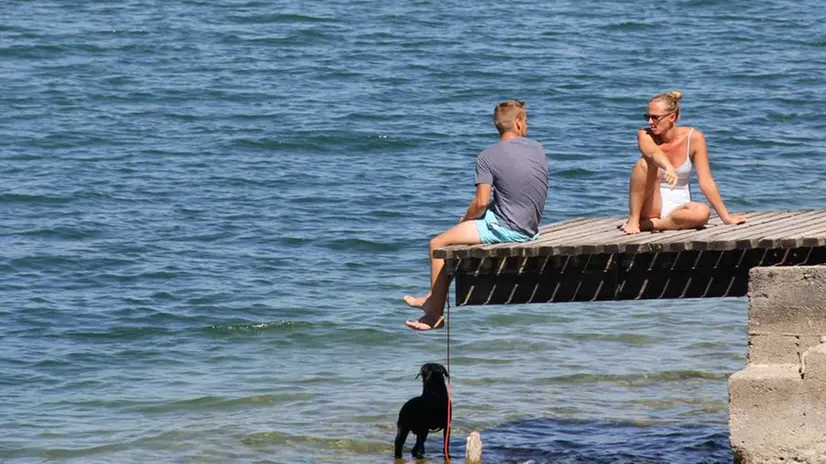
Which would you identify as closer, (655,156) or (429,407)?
→ (655,156)

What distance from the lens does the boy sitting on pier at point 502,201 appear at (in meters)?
9.46

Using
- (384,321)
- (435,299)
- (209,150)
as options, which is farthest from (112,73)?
(435,299)

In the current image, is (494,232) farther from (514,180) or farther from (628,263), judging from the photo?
(628,263)

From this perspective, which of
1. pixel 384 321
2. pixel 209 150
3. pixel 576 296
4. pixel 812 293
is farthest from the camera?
pixel 209 150

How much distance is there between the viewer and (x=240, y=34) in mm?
32531

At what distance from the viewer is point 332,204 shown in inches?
819

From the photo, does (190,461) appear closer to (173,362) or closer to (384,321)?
(173,362)

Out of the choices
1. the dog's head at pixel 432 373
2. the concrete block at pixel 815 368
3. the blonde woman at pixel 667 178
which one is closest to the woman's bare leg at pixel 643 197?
the blonde woman at pixel 667 178

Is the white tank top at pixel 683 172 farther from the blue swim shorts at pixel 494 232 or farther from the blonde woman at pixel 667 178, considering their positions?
the blue swim shorts at pixel 494 232

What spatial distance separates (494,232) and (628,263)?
84cm

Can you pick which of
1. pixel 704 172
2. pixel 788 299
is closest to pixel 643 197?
pixel 704 172

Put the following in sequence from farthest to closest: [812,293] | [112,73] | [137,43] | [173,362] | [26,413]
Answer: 1. [137,43]
2. [112,73]
3. [173,362]
4. [26,413]
5. [812,293]

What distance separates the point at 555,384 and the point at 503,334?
192 centimetres

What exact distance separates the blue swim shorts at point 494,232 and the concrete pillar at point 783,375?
1.47m
